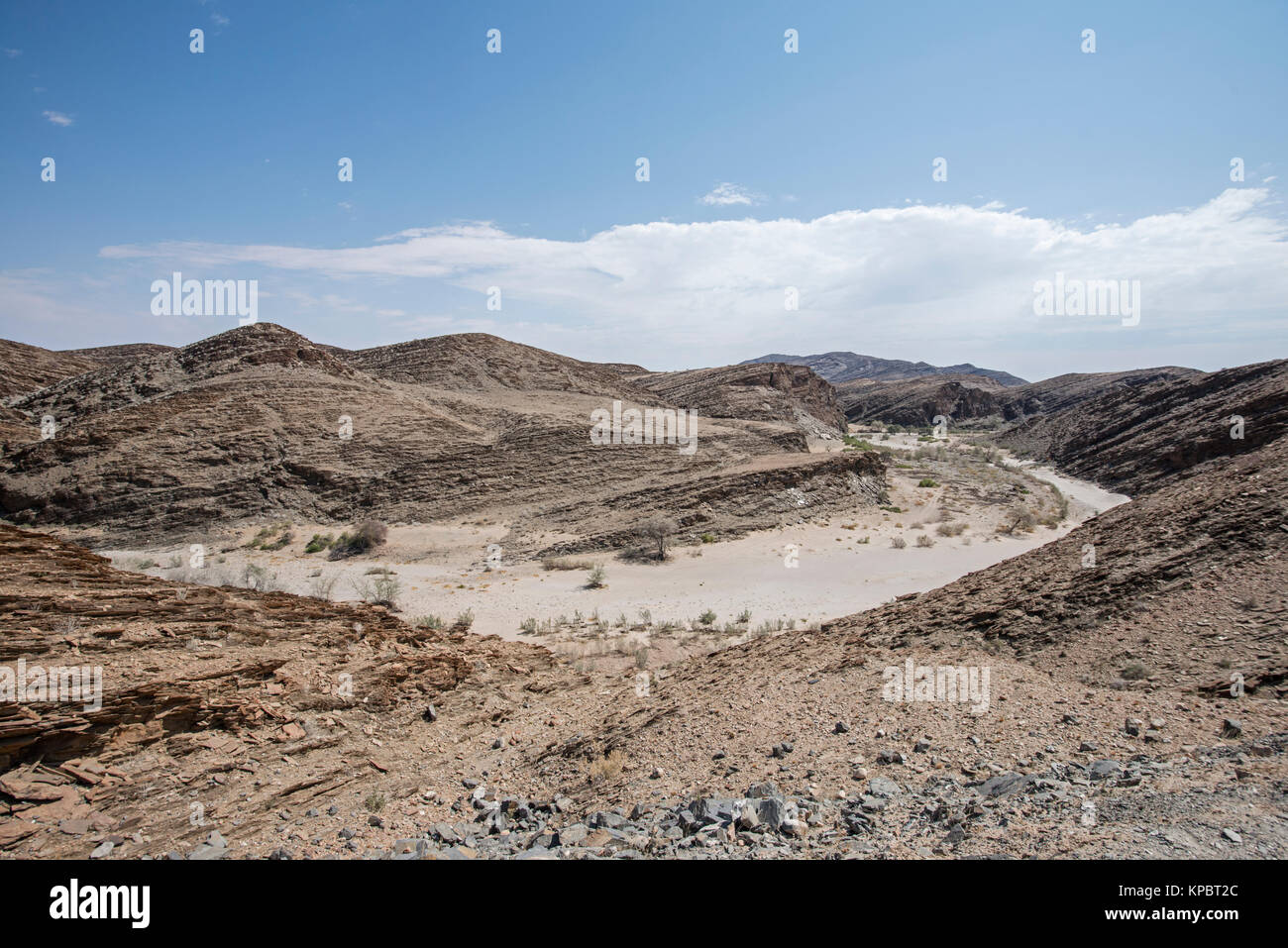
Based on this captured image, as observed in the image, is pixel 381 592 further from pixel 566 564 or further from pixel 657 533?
pixel 657 533

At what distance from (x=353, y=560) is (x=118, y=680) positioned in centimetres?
1291

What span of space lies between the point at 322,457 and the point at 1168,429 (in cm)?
4215

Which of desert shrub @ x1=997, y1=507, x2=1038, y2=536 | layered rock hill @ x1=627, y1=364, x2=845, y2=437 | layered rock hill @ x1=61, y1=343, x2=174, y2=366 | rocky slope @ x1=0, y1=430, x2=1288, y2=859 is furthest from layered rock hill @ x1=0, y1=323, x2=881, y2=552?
layered rock hill @ x1=61, y1=343, x2=174, y2=366

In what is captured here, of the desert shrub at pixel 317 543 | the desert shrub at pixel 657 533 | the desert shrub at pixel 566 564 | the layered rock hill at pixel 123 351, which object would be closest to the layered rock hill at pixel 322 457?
the desert shrub at pixel 657 533

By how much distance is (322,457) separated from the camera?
80.4 feet

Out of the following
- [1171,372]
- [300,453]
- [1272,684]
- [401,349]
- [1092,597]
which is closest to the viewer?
[1272,684]

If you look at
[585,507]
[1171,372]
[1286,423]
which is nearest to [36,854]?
[585,507]

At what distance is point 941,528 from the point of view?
21.1 metres

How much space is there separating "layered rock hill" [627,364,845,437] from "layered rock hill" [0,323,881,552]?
22.8 ft

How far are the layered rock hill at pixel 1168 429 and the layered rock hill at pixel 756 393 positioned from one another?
1583cm

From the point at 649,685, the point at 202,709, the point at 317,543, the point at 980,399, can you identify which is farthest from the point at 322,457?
the point at 980,399

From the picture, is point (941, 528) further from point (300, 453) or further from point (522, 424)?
point (300, 453)

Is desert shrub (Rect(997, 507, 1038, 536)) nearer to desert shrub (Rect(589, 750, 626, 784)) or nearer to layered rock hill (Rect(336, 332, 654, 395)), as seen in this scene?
desert shrub (Rect(589, 750, 626, 784))

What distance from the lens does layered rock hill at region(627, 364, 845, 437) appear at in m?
36.8
